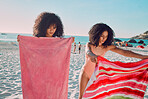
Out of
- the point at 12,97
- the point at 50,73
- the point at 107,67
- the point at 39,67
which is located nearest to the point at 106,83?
the point at 107,67

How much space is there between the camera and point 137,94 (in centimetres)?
247

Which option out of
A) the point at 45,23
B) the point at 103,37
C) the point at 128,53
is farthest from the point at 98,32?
the point at 45,23

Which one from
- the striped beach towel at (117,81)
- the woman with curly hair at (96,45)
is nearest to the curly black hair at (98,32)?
the woman with curly hair at (96,45)

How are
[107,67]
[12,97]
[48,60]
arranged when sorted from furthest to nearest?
[12,97] → [48,60] → [107,67]

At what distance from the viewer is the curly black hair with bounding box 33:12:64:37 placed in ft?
8.83

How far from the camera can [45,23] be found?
269 centimetres

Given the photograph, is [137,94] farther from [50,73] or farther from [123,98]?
[50,73]

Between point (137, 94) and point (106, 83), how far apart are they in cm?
57

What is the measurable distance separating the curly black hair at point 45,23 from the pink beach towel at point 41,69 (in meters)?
0.18

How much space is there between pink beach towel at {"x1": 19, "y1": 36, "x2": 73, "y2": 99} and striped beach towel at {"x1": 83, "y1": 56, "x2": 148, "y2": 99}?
1.81 feet

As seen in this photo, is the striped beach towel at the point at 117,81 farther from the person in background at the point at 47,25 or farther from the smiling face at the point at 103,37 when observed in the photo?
the person in background at the point at 47,25

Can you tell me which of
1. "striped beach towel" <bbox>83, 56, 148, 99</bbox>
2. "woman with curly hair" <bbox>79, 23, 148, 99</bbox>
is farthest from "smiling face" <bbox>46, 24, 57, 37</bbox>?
"striped beach towel" <bbox>83, 56, 148, 99</bbox>

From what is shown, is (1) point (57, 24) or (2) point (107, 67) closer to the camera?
(2) point (107, 67)

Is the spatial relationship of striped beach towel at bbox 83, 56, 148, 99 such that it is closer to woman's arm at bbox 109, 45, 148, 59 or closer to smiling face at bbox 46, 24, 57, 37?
woman's arm at bbox 109, 45, 148, 59
